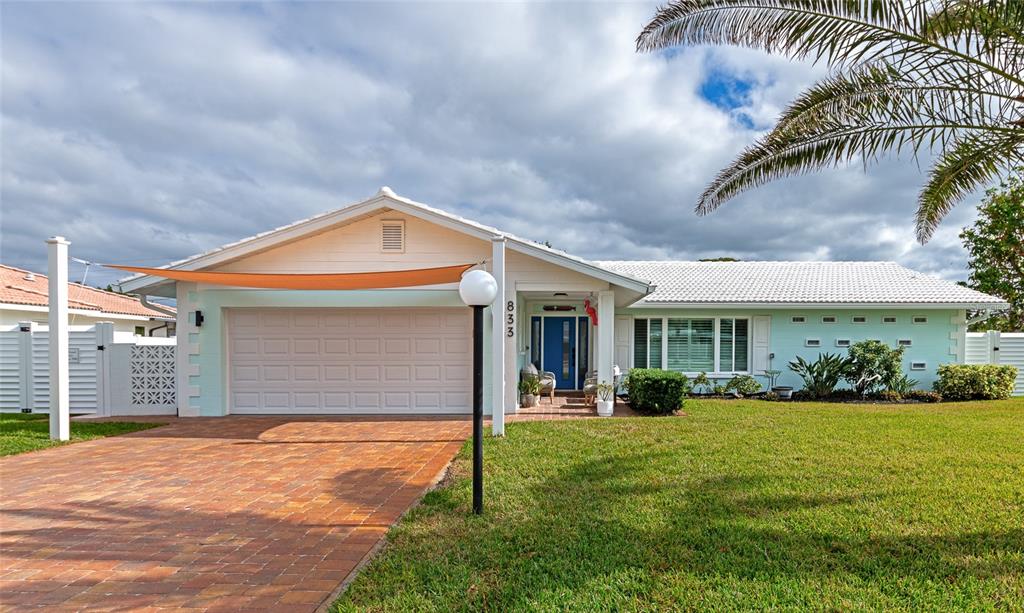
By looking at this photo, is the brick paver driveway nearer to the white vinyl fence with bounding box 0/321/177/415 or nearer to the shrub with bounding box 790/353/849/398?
the white vinyl fence with bounding box 0/321/177/415

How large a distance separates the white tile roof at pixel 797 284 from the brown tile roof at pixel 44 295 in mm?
15970

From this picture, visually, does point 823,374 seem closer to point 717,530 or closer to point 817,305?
point 817,305

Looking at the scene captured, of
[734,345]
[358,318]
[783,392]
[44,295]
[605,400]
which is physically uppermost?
[44,295]

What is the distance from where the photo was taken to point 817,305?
17266mm

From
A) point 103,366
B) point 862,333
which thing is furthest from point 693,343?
point 103,366

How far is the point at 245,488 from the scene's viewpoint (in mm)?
7090

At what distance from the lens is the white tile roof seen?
17422 mm

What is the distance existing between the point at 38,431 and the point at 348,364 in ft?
20.6

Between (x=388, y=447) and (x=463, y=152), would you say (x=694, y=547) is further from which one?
(x=463, y=152)

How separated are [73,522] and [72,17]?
8.92 metres

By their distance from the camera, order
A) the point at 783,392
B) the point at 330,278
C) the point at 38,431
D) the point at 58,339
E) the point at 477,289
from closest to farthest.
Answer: the point at 477,289, the point at 58,339, the point at 38,431, the point at 330,278, the point at 783,392

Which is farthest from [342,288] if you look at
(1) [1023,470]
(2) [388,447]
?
(1) [1023,470]

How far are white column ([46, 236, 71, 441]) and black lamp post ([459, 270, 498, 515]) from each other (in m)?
9.21

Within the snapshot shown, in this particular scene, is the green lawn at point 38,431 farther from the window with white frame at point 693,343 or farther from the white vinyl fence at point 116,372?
the window with white frame at point 693,343
